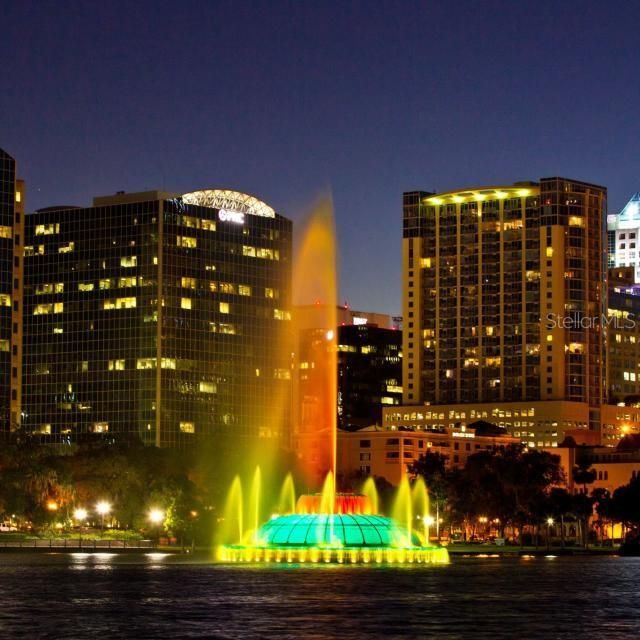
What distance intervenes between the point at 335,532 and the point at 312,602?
46.1 metres

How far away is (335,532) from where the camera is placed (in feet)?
460

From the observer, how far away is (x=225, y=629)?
3083 inches

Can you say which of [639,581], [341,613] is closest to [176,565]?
[639,581]

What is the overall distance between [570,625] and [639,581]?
1959 inches

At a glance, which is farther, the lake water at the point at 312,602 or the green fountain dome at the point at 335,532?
the green fountain dome at the point at 335,532

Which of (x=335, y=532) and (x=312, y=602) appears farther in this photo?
(x=335, y=532)

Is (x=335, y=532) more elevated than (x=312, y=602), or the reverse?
(x=335, y=532)

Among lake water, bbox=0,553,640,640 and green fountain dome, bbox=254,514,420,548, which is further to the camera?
green fountain dome, bbox=254,514,420,548

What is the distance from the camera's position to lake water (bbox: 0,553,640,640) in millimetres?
78000

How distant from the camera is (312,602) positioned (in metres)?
94.2

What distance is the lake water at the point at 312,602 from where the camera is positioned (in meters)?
78.0

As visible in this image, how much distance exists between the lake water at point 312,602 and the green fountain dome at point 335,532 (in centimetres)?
393

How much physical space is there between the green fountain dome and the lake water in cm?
393

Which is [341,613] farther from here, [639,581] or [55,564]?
[55,564]
